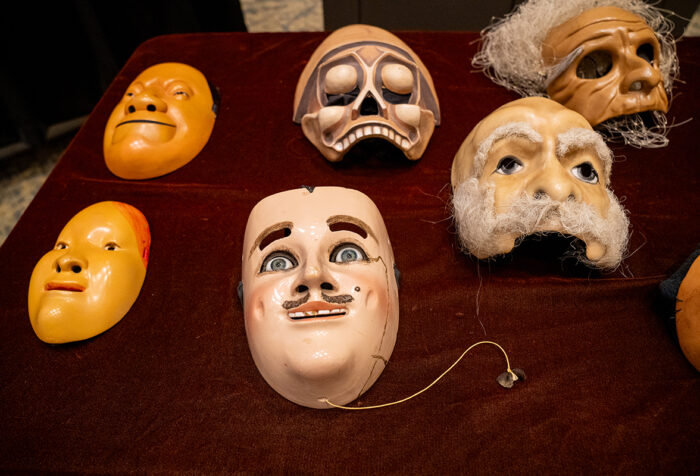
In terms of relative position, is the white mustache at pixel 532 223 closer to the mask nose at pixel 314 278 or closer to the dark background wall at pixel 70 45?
the mask nose at pixel 314 278

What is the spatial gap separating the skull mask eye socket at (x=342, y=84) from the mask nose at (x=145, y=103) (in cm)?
59

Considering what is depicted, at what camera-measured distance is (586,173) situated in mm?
1352

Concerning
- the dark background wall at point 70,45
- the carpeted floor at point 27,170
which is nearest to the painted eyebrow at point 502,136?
the dark background wall at point 70,45

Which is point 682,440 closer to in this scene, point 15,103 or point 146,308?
point 146,308

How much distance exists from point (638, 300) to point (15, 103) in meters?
2.71

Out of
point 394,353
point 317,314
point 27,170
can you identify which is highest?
point 317,314

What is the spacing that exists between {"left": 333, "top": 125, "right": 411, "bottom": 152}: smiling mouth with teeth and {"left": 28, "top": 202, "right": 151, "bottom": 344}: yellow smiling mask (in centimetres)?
71

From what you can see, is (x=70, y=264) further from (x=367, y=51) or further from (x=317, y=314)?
(x=367, y=51)

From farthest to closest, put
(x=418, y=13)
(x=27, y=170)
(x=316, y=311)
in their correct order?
(x=27, y=170)
(x=418, y=13)
(x=316, y=311)

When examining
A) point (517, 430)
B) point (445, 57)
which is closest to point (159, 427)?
point (517, 430)

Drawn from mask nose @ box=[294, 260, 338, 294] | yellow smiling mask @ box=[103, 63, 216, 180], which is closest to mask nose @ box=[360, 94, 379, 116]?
yellow smiling mask @ box=[103, 63, 216, 180]

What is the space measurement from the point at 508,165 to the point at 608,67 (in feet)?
2.21

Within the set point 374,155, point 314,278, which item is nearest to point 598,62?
point 374,155

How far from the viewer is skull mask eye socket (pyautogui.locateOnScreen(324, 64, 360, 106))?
1.60 metres
